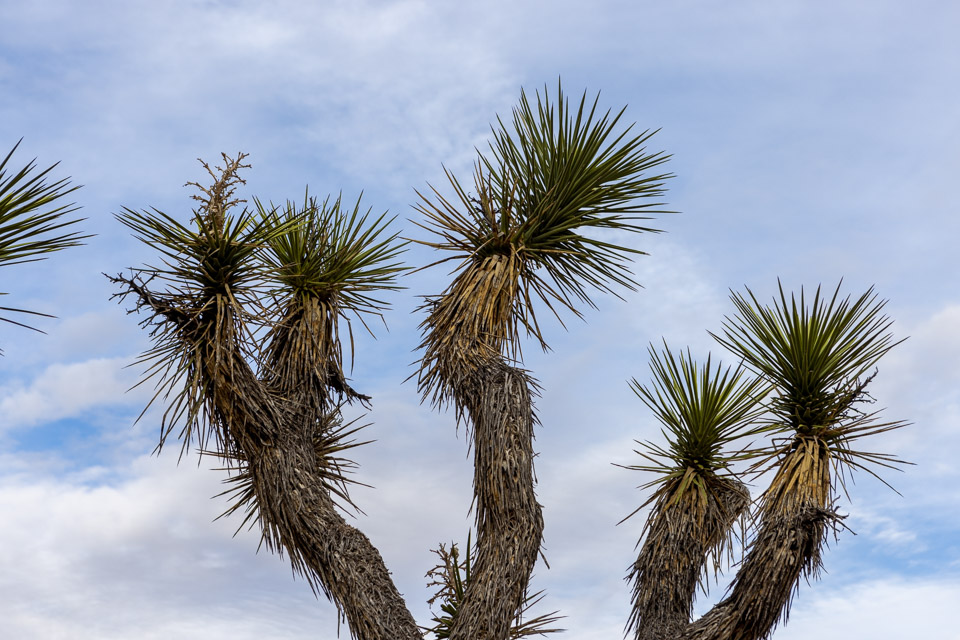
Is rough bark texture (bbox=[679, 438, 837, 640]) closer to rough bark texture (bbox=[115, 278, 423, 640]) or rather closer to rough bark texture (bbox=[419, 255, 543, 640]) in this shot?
rough bark texture (bbox=[419, 255, 543, 640])

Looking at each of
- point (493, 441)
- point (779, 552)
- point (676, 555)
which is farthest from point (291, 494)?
point (779, 552)

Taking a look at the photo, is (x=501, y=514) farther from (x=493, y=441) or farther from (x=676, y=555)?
(x=676, y=555)

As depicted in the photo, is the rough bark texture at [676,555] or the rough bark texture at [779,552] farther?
the rough bark texture at [676,555]

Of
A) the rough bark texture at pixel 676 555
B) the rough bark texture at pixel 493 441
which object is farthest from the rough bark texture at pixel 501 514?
the rough bark texture at pixel 676 555

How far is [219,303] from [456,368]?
2.03 m

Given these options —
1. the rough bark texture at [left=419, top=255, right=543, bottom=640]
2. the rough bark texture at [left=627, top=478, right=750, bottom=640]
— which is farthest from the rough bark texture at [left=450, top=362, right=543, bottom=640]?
the rough bark texture at [left=627, top=478, right=750, bottom=640]

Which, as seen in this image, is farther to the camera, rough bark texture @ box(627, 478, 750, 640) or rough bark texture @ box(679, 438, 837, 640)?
rough bark texture @ box(627, 478, 750, 640)

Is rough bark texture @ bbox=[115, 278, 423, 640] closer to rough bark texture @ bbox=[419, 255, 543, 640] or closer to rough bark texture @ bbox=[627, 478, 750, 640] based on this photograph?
rough bark texture @ bbox=[419, 255, 543, 640]

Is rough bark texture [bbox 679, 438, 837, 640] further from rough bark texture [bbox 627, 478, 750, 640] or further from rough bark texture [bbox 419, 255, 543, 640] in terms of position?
rough bark texture [bbox 419, 255, 543, 640]

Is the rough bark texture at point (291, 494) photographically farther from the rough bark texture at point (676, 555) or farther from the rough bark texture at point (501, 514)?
the rough bark texture at point (676, 555)

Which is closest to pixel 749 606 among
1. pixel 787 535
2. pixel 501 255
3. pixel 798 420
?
pixel 787 535

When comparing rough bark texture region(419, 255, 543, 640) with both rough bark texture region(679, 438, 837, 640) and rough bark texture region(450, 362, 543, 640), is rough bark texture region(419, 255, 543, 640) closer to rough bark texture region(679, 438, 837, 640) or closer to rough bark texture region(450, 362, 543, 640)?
rough bark texture region(450, 362, 543, 640)

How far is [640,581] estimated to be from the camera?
8.90m

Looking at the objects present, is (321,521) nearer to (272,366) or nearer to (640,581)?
(272,366)
